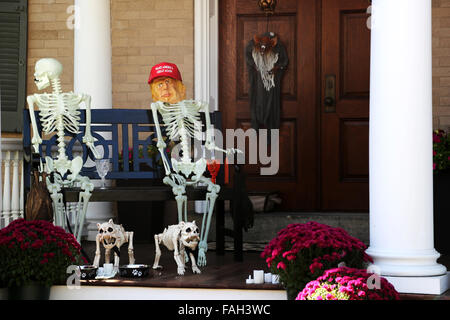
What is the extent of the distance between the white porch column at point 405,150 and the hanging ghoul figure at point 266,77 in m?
2.86

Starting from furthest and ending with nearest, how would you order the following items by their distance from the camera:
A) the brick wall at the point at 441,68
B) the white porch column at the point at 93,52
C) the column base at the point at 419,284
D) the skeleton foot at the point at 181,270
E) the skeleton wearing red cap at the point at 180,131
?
1. the brick wall at the point at 441,68
2. the white porch column at the point at 93,52
3. the skeleton wearing red cap at the point at 180,131
4. the skeleton foot at the point at 181,270
5. the column base at the point at 419,284

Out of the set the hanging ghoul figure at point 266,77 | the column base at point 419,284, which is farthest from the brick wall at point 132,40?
the column base at point 419,284

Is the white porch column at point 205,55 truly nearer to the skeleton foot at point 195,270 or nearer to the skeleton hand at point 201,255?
the skeleton hand at point 201,255

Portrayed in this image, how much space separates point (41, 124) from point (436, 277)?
9.85 ft

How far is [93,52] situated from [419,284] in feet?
11.9

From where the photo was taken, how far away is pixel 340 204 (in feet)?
24.1

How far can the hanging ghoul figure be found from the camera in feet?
24.0

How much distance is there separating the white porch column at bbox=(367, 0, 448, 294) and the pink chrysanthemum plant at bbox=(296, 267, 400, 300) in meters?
0.54

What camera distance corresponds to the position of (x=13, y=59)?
753 cm

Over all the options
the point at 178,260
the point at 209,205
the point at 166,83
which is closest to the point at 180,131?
the point at 166,83

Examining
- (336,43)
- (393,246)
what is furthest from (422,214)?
(336,43)

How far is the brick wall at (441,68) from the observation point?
689 centimetres

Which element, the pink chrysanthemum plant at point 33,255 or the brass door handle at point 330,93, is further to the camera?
the brass door handle at point 330,93

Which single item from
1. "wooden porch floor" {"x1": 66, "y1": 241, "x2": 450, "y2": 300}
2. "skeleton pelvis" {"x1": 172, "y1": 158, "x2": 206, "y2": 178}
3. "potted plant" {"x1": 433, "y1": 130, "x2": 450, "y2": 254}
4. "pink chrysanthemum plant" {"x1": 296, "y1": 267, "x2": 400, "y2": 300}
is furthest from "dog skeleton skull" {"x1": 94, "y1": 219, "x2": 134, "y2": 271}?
"potted plant" {"x1": 433, "y1": 130, "x2": 450, "y2": 254}
